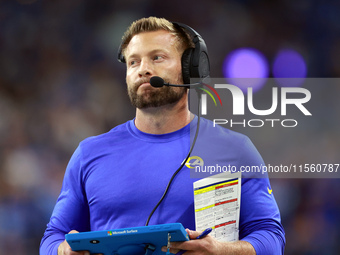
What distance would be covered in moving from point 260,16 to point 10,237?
2076mm

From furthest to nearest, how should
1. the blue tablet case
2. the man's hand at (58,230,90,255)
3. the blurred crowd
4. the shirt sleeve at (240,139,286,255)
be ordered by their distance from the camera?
the blurred crowd, the shirt sleeve at (240,139,286,255), the man's hand at (58,230,90,255), the blue tablet case

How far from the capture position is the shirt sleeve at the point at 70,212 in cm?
151

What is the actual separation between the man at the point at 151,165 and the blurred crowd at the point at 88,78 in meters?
1.18

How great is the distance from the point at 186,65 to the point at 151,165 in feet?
1.17

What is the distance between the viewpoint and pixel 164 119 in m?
1.59

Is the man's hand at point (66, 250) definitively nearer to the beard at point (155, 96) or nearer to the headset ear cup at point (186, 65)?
the beard at point (155, 96)

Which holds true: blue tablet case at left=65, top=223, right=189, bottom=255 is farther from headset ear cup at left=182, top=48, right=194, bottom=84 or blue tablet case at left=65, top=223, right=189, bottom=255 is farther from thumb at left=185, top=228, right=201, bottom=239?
headset ear cup at left=182, top=48, right=194, bottom=84

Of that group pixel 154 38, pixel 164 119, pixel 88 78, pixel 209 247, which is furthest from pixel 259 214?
pixel 88 78

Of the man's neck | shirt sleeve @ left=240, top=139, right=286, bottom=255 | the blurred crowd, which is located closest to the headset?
the man's neck

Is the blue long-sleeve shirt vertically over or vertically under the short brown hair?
under

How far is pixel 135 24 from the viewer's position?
64.2 inches

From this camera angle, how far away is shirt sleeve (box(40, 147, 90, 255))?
59.3 inches

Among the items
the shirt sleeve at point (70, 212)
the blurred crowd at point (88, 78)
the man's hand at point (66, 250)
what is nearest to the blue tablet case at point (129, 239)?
the man's hand at point (66, 250)

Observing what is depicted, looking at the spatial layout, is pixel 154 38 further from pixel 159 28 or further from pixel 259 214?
pixel 259 214
